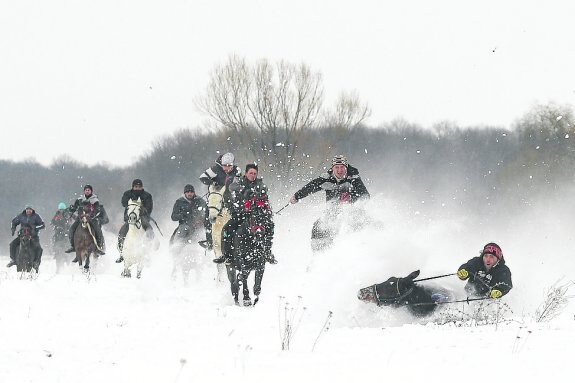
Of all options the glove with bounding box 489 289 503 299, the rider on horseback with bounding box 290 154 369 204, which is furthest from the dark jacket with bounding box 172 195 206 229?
the glove with bounding box 489 289 503 299

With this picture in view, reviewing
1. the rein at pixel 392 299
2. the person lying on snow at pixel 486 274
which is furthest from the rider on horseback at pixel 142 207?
the person lying on snow at pixel 486 274

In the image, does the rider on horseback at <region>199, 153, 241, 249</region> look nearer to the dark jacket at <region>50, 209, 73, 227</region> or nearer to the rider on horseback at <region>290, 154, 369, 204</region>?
the rider on horseback at <region>290, 154, 369, 204</region>

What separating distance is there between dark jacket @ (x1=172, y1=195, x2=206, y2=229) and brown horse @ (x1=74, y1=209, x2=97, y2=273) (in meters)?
1.73

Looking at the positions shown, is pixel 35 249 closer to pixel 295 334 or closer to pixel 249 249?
pixel 249 249

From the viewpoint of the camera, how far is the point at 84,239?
14.6 metres

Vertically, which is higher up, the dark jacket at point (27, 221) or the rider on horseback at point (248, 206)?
the dark jacket at point (27, 221)

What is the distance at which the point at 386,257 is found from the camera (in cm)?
927

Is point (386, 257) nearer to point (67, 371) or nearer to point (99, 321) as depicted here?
point (99, 321)

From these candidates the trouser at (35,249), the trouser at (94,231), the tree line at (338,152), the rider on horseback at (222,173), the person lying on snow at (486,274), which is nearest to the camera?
the person lying on snow at (486,274)

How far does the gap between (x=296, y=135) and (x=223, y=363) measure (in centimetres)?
3670

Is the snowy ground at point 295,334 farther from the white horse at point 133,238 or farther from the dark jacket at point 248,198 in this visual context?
the white horse at point 133,238

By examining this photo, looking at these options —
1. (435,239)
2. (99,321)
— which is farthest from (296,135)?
(99,321)

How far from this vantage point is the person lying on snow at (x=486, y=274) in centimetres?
837

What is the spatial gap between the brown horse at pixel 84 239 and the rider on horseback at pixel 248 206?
516 cm
